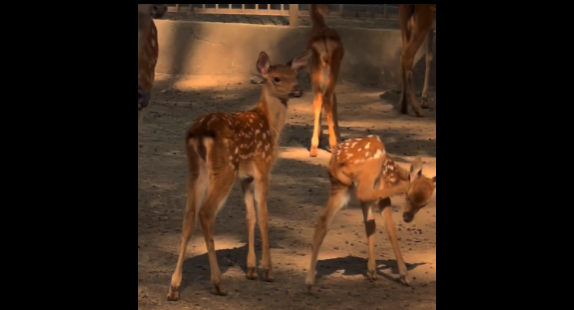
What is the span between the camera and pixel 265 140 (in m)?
6.10

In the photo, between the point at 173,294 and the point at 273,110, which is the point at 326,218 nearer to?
the point at 273,110

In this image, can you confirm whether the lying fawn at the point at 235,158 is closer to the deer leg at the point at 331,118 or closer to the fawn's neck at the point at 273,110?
the fawn's neck at the point at 273,110

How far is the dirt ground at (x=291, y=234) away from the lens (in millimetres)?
5840

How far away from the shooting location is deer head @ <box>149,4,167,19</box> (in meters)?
5.34

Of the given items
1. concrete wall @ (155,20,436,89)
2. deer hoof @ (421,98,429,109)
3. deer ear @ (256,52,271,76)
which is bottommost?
deer hoof @ (421,98,429,109)

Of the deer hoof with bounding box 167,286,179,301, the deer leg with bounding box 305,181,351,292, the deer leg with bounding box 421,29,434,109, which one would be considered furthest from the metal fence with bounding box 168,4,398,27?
the deer hoof with bounding box 167,286,179,301

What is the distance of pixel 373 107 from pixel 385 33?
153 centimetres

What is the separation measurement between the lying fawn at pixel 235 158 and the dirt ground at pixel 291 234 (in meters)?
0.23

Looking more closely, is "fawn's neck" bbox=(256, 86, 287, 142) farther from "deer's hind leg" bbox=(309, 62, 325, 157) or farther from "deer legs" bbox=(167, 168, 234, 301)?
"deer's hind leg" bbox=(309, 62, 325, 157)

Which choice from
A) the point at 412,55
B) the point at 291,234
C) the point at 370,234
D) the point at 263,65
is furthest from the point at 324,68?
the point at 370,234

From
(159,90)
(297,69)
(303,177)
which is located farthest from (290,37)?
(297,69)

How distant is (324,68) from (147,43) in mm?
3341

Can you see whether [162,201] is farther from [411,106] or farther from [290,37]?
[290,37]

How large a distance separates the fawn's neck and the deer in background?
2.37 feet
